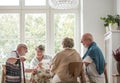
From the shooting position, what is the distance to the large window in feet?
22.0

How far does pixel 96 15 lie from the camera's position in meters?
6.41

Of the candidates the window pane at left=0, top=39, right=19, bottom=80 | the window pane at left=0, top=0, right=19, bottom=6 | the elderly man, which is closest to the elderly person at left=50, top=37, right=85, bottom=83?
the elderly man

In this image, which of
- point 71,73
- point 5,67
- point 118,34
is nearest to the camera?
point 71,73

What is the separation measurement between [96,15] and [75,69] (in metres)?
2.45

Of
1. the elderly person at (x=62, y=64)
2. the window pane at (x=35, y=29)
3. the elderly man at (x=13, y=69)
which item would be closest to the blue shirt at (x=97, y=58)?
the elderly person at (x=62, y=64)

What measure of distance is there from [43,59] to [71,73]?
1509 millimetres

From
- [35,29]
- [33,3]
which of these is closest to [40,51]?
[35,29]

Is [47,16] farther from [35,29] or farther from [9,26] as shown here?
[9,26]

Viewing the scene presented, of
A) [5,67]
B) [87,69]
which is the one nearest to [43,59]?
[5,67]

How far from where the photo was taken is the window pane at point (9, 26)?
672cm

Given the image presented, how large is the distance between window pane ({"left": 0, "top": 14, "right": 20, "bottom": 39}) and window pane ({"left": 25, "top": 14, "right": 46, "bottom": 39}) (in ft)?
0.79

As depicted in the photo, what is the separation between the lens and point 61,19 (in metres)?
6.77

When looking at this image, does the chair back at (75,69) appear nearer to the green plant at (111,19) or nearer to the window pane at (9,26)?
the green plant at (111,19)

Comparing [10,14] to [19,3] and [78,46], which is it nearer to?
[19,3]
